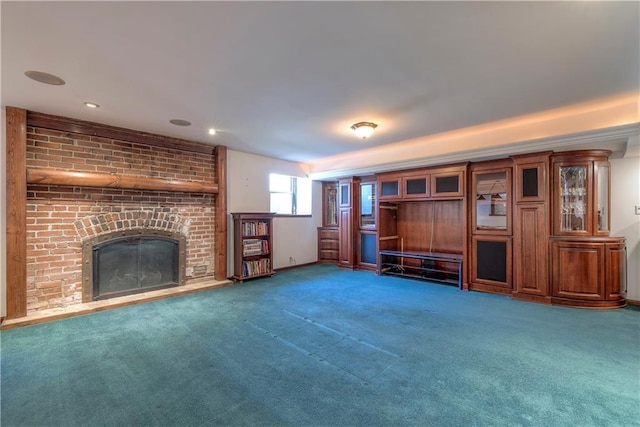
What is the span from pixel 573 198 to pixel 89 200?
277 inches

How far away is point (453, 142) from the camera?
16.1ft

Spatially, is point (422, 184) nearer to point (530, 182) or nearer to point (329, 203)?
point (530, 182)

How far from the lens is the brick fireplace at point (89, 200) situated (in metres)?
3.71

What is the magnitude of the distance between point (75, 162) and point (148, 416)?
3774 millimetres

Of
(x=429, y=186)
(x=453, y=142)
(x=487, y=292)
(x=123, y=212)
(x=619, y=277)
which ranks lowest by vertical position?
(x=487, y=292)

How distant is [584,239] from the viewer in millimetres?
4051

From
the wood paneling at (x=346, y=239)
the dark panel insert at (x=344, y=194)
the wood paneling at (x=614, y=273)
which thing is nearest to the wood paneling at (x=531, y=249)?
the wood paneling at (x=614, y=273)

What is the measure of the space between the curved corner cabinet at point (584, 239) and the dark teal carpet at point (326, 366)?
0.97 feet

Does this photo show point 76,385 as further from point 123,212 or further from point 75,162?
point 75,162

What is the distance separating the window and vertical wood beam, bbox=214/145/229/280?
1.26 m

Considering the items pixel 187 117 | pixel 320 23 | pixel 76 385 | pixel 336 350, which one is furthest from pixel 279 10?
pixel 76 385

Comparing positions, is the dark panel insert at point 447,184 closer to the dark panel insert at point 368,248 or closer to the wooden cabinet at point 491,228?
the wooden cabinet at point 491,228

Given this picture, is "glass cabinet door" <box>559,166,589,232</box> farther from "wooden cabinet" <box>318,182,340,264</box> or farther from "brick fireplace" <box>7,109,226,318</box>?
"brick fireplace" <box>7,109,226,318</box>

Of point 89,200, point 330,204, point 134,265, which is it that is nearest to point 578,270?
point 330,204
